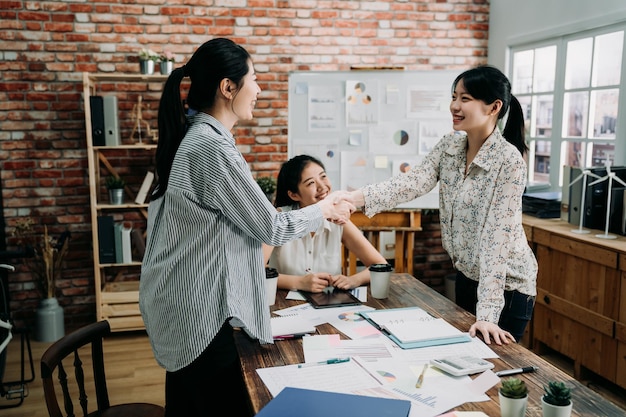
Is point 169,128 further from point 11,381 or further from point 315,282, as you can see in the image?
point 11,381

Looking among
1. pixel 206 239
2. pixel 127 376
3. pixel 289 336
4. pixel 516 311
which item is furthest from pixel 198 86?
pixel 127 376

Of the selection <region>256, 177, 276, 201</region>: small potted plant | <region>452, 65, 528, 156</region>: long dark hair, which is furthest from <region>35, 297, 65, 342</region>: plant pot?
<region>452, 65, 528, 156</region>: long dark hair

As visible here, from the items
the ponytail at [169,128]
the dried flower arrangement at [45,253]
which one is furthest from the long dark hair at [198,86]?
the dried flower arrangement at [45,253]

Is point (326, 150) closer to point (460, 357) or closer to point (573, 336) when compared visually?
point (573, 336)

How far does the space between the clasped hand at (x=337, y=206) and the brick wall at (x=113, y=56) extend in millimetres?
2427

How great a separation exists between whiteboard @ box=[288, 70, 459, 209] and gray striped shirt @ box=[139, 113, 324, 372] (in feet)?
8.69

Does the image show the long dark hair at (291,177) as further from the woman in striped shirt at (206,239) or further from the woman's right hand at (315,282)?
the woman in striped shirt at (206,239)

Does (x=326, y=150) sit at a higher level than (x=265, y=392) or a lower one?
higher

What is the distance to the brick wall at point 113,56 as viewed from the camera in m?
3.98

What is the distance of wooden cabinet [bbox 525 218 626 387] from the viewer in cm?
292

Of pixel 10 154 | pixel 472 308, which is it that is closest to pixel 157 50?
pixel 10 154

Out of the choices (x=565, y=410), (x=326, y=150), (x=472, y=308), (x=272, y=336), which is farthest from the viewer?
(x=326, y=150)

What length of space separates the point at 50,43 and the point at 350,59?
215 centimetres

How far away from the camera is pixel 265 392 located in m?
1.32
